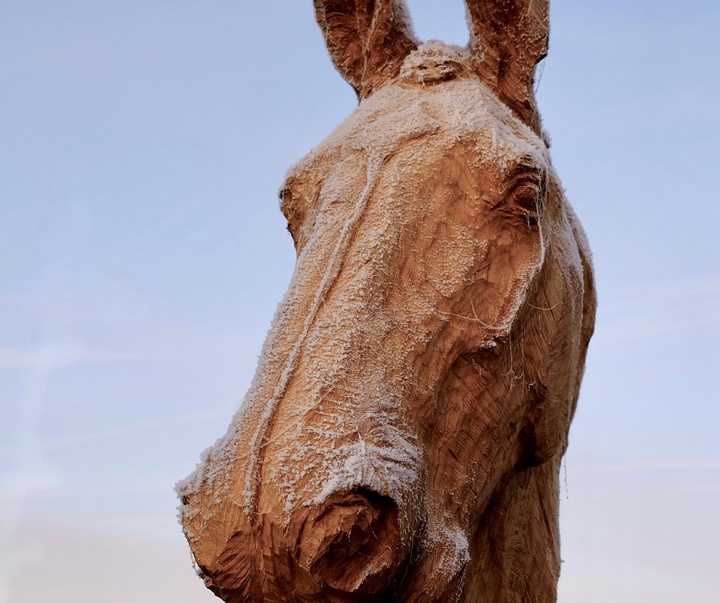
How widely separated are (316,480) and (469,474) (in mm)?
757

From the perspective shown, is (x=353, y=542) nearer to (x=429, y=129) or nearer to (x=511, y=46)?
(x=429, y=129)

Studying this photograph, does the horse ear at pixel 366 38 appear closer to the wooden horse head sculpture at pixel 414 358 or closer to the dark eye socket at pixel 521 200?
the wooden horse head sculpture at pixel 414 358

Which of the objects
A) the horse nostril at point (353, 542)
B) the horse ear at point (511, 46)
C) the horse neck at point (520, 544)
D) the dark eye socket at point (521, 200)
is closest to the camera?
the horse nostril at point (353, 542)

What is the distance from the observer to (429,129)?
9.61 ft

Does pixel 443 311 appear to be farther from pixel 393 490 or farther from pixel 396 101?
pixel 396 101

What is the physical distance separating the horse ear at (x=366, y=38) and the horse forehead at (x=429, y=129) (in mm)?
368

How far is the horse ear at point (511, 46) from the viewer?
11.1 feet

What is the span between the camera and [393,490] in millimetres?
2092

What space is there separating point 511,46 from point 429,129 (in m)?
0.74

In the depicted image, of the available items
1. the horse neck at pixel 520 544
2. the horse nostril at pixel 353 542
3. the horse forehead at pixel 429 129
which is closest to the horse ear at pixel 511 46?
the horse forehead at pixel 429 129

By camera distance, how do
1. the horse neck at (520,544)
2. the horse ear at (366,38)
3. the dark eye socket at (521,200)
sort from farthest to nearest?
the horse ear at (366,38), the horse neck at (520,544), the dark eye socket at (521,200)

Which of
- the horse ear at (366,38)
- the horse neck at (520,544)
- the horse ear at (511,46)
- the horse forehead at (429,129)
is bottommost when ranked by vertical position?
the horse neck at (520,544)

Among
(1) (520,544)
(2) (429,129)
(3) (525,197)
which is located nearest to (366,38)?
(2) (429,129)

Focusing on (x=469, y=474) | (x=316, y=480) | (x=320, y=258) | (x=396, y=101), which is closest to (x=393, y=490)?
(x=316, y=480)
